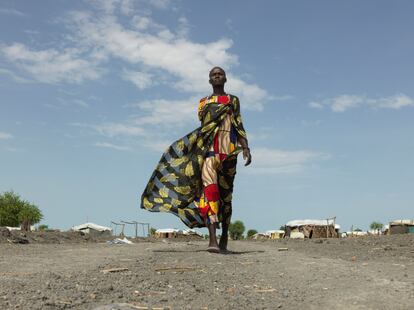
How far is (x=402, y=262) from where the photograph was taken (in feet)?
21.7

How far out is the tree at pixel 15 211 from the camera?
6097 cm

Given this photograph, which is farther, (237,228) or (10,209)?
(237,228)

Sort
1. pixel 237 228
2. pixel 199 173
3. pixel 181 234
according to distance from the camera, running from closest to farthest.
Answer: pixel 199 173 → pixel 181 234 → pixel 237 228

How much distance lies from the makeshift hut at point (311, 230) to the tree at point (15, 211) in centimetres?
3342

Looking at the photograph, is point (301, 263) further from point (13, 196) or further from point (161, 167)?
point (13, 196)

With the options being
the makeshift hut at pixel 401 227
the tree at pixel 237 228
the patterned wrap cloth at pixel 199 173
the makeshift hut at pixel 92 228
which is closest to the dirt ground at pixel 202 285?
the patterned wrap cloth at pixel 199 173


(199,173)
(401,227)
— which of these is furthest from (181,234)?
(199,173)

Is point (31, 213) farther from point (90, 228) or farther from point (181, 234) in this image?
point (181, 234)

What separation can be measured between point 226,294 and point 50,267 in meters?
2.27

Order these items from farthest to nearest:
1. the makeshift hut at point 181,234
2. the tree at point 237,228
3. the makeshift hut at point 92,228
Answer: the tree at point 237,228 → the makeshift hut at point 92,228 → the makeshift hut at point 181,234

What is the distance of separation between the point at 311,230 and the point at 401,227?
6.87 metres

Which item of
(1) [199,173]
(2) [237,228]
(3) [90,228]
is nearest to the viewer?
(1) [199,173]

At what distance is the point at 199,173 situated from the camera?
7.54 metres

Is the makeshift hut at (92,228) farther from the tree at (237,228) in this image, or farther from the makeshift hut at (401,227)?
the tree at (237,228)
